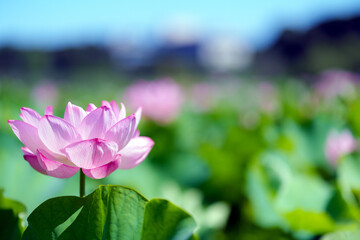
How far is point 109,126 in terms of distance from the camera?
0.42 metres

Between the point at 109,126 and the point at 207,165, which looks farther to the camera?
the point at 207,165

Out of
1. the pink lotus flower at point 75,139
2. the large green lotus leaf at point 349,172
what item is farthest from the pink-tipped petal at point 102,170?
the large green lotus leaf at point 349,172

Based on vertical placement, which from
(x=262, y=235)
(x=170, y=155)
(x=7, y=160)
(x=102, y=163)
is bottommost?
(x=262, y=235)

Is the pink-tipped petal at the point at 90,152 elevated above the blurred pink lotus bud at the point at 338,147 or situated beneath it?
elevated above

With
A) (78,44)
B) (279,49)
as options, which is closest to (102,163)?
(279,49)

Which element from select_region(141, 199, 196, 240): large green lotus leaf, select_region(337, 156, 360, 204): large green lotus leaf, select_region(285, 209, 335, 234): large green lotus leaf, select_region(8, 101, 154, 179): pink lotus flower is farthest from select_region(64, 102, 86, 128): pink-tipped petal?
select_region(337, 156, 360, 204): large green lotus leaf

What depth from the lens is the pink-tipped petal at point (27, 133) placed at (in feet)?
1.31

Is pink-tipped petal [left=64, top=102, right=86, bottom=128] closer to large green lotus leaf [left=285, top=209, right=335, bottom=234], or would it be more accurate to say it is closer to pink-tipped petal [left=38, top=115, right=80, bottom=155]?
pink-tipped petal [left=38, top=115, right=80, bottom=155]

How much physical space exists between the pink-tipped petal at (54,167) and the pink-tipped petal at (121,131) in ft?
0.17

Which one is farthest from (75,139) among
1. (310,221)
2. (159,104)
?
(159,104)

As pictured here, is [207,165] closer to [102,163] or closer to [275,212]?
[275,212]

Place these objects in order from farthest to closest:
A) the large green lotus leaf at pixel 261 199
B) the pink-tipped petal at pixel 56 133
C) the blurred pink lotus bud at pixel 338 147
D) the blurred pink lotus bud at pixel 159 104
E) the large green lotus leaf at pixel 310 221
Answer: the blurred pink lotus bud at pixel 159 104, the blurred pink lotus bud at pixel 338 147, the large green lotus leaf at pixel 261 199, the large green lotus leaf at pixel 310 221, the pink-tipped petal at pixel 56 133

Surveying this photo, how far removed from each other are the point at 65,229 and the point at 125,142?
11 cm

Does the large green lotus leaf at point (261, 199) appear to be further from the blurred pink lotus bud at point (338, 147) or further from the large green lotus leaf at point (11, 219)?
the large green lotus leaf at point (11, 219)
